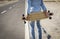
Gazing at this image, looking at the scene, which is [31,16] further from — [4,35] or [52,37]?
[4,35]

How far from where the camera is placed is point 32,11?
466 cm

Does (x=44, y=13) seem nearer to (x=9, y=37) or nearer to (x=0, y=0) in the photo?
(x=9, y=37)

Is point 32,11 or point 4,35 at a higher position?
point 32,11

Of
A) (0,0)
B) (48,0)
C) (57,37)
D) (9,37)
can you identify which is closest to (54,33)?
(57,37)

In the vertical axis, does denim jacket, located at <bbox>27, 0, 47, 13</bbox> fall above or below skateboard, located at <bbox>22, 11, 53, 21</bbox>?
above

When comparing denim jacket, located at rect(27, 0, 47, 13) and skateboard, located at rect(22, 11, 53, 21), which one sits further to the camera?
denim jacket, located at rect(27, 0, 47, 13)

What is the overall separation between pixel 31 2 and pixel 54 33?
7.86 ft

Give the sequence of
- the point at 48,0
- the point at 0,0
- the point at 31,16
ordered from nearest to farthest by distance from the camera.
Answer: the point at 31,16 < the point at 48,0 < the point at 0,0

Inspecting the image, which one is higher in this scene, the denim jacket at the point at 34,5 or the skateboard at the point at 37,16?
the denim jacket at the point at 34,5

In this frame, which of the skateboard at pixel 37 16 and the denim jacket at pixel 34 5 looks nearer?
the skateboard at pixel 37 16

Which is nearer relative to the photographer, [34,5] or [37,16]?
[37,16]

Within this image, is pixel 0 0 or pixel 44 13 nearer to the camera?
pixel 44 13

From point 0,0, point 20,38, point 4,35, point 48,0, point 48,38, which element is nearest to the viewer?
point 48,38

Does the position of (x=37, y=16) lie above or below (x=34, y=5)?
below
